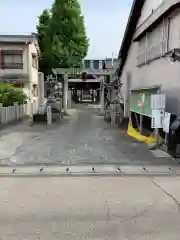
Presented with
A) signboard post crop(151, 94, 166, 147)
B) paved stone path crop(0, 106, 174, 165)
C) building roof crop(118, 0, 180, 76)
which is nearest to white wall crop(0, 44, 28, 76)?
building roof crop(118, 0, 180, 76)

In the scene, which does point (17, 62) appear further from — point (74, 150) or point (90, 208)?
point (90, 208)

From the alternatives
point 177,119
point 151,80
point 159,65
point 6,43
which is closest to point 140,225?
point 177,119

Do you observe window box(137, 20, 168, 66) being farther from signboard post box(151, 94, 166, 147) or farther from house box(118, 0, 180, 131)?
signboard post box(151, 94, 166, 147)

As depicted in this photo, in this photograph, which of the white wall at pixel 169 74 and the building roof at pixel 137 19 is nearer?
the white wall at pixel 169 74

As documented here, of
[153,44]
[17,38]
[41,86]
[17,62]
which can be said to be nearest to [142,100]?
[153,44]

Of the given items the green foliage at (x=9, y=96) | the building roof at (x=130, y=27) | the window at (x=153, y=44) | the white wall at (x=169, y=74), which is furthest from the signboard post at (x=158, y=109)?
the green foliage at (x=9, y=96)

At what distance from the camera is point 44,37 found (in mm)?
34781

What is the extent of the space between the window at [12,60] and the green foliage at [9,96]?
21.4 feet

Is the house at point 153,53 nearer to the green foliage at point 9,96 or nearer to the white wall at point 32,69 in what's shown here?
the green foliage at point 9,96

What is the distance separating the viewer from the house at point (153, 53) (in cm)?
1095

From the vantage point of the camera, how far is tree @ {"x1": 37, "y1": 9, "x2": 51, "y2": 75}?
34.1m

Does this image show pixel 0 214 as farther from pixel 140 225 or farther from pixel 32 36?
pixel 32 36

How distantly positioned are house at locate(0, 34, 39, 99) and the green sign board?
561 inches

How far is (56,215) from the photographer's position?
15.8 feet
